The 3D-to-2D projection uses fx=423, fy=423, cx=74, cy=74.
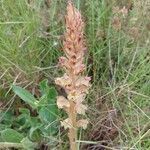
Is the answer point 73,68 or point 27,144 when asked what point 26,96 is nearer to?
point 27,144

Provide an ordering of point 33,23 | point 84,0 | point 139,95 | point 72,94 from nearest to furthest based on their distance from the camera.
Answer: point 72,94
point 139,95
point 33,23
point 84,0

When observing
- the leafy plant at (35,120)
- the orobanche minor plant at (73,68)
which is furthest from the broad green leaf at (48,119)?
the orobanche minor plant at (73,68)

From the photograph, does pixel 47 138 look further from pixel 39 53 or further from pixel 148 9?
pixel 148 9

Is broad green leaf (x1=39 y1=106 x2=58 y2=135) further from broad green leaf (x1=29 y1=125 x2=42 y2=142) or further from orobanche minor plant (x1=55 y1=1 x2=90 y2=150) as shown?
orobanche minor plant (x1=55 y1=1 x2=90 y2=150)

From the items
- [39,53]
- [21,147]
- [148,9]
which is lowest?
[21,147]

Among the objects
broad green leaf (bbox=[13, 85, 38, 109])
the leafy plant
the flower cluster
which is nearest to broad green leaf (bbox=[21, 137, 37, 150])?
the leafy plant

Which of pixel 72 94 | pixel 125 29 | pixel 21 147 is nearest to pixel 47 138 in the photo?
pixel 21 147
